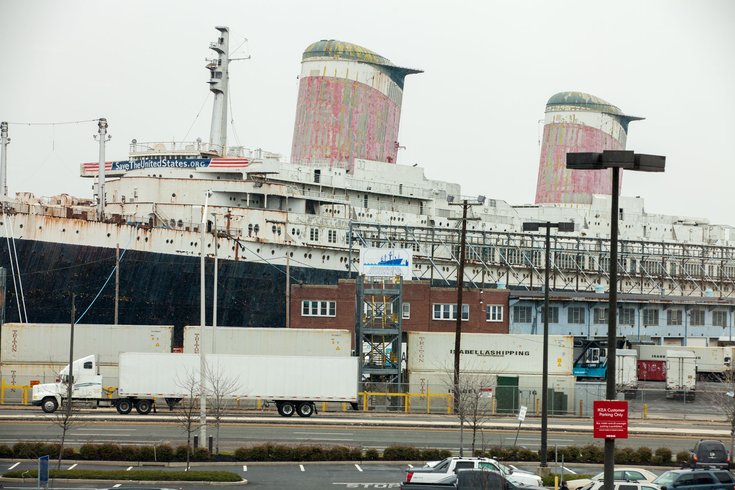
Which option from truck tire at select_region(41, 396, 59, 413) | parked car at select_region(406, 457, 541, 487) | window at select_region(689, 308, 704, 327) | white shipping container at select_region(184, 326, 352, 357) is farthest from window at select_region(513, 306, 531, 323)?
parked car at select_region(406, 457, 541, 487)

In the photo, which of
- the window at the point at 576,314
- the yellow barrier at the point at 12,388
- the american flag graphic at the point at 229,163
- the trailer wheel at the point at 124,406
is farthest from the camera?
the american flag graphic at the point at 229,163

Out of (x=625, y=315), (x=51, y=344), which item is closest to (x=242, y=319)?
(x=51, y=344)

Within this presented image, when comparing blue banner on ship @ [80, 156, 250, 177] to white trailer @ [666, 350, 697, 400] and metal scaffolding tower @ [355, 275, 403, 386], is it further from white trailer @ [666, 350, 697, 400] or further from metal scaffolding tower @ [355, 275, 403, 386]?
white trailer @ [666, 350, 697, 400]

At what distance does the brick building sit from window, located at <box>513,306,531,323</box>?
4.89 m

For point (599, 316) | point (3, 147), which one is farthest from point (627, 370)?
point (3, 147)

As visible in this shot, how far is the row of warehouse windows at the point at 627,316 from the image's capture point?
65750 millimetres

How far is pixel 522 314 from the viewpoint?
65750 millimetres

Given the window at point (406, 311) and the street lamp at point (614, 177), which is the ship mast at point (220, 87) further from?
the street lamp at point (614, 177)

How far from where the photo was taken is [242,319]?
68.9 metres

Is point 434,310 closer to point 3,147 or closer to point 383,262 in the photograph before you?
point 383,262

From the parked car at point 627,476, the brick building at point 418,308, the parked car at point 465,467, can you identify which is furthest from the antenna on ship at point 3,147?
the parked car at point 627,476

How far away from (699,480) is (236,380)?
70.5 ft

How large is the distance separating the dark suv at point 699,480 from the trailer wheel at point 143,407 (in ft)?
76.1

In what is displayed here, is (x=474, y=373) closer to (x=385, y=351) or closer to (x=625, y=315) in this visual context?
(x=385, y=351)
